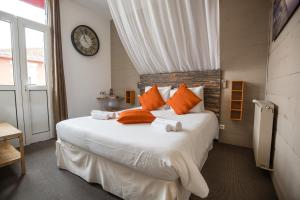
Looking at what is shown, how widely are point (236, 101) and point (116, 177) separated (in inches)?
90.3

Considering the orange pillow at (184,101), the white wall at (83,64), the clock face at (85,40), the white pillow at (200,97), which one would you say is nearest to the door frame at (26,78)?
the white wall at (83,64)

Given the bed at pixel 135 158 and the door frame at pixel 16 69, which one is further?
the door frame at pixel 16 69

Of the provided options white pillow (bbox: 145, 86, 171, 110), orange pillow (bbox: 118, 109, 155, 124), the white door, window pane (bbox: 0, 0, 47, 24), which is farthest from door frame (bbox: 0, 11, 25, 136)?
white pillow (bbox: 145, 86, 171, 110)

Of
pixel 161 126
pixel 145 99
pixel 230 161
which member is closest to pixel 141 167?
pixel 161 126

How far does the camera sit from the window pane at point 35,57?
2619 mm

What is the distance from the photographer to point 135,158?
112cm

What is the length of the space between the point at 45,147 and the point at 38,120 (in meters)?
0.61

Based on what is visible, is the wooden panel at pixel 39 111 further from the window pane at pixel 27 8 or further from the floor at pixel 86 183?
the window pane at pixel 27 8

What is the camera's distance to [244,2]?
2400mm

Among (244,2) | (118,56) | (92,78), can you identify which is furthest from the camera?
(118,56)

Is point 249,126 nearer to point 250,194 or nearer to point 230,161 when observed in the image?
point 230,161

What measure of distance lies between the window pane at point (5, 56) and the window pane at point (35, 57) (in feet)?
0.78

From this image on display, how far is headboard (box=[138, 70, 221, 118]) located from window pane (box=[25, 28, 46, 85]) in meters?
2.34

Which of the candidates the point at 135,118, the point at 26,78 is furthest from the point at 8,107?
the point at 135,118
